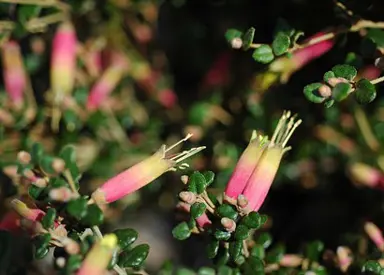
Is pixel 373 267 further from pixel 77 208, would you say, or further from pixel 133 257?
pixel 77 208

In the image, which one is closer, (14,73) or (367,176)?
(367,176)

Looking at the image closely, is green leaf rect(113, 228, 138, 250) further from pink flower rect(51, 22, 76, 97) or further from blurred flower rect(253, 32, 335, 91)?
pink flower rect(51, 22, 76, 97)

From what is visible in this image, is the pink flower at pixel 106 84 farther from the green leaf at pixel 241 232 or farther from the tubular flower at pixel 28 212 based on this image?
the green leaf at pixel 241 232

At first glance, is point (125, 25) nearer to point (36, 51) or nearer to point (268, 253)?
point (36, 51)

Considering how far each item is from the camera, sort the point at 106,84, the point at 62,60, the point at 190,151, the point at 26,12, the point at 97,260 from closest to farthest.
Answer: the point at 97,260 → the point at 190,151 → the point at 26,12 → the point at 62,60 → the point at 106,84

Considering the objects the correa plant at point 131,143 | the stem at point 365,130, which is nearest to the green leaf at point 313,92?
the correa plant at point 131,143

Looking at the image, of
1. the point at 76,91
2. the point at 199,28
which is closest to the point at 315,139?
the point at 199,28

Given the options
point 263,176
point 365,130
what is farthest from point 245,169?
point 365,130
